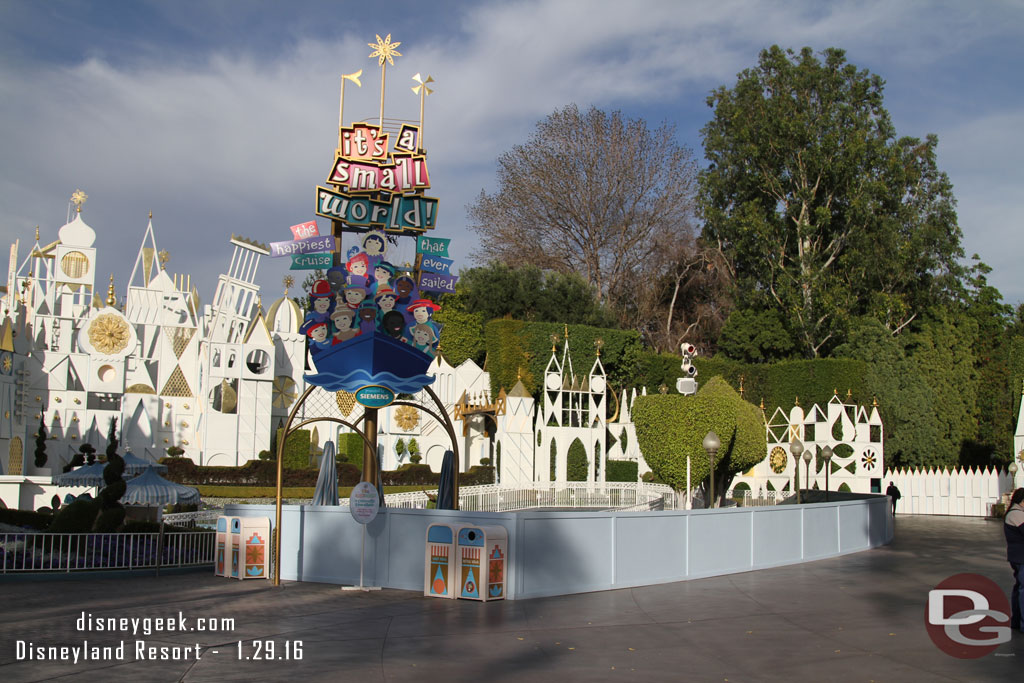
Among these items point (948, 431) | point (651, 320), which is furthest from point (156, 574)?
point (651, 320)

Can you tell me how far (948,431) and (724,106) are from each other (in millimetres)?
21693

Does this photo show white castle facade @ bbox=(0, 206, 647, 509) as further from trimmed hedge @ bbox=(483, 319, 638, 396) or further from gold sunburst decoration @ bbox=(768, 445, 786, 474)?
gold sunburst decoration @ bbox=(768, 445, 786, 474)

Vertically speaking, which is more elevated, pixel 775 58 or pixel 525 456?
pixel 775 58

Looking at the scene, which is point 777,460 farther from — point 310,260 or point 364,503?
point 364,503

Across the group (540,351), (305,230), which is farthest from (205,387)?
(305,230)

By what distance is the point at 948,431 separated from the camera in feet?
152

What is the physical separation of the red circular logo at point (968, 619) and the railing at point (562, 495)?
16.0 metres

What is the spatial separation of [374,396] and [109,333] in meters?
26.7

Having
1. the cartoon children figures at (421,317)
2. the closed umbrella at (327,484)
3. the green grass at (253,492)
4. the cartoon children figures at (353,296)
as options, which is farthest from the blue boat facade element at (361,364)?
the green grass at (253,492)

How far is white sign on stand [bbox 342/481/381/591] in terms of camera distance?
13.4 m

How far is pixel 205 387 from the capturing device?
3947 centimetres

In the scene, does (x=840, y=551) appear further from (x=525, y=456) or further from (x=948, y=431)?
(x=948, y=431)

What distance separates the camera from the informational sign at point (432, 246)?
63.2ft

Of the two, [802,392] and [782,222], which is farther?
[782,222]
